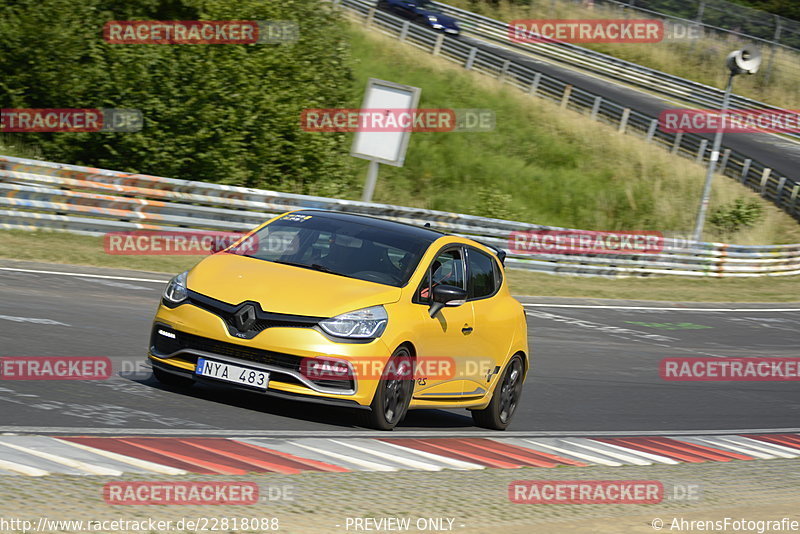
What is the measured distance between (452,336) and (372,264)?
2.92 feet

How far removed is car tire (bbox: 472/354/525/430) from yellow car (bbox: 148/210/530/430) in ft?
0.09

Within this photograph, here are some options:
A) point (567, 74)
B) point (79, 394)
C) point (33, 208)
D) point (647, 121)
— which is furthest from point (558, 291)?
point (567, 74)

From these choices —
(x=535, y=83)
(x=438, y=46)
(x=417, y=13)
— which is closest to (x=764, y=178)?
(x=535, y=83)

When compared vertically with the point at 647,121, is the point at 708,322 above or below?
below

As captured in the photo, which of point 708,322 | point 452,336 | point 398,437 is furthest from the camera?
point 708,322

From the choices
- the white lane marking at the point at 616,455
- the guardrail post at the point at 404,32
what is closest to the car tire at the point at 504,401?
the white lane marking at the point at 616,455

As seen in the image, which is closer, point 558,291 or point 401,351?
point 401,351

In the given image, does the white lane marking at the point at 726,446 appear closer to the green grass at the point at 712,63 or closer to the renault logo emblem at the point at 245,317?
the renault logo emblem at the point at 245,317

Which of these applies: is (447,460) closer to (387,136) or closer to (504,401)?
(504,401)

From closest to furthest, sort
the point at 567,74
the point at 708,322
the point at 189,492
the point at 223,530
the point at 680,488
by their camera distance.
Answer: the point at 223,530
the point at 189,492
the point at 680,488
the point at 708,322
the point at 567,74

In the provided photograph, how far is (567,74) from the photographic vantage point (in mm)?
51531

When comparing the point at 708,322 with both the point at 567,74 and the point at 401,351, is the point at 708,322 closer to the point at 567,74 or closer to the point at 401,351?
the point at 401,351

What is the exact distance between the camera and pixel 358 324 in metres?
8.40

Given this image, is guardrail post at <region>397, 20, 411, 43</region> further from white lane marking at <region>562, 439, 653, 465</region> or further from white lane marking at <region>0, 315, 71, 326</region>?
white lane marking at <region>562, 439, 653, 465</region>
